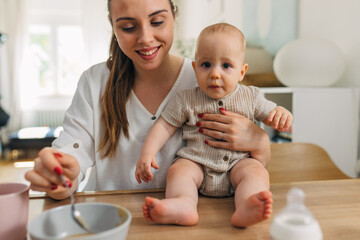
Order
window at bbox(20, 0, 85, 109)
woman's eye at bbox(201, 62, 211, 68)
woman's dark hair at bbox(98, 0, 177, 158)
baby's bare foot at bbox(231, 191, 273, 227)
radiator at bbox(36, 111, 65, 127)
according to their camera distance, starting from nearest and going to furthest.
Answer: baby's bare foot at bbox(231, 191, 273, 227) < woman's eye at bbox(201, 62, 211, 68) < woman's dark hair at bbox(98, 0, 177, 158) < window at bbox(20, 0, 85, 109) < radiator at bbox(36, 111, 65, 127)

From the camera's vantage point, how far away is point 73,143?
1.02m

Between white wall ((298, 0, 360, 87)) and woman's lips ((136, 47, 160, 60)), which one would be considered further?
white wall ((298, 0, 360, 87))

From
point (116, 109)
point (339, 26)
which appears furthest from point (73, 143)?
point (339, 26)

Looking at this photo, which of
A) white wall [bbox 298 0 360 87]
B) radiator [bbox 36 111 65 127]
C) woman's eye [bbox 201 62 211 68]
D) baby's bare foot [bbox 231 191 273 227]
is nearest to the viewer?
baby's bare foot [bbox 231 191 273 227]

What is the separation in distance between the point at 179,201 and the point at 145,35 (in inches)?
20.7

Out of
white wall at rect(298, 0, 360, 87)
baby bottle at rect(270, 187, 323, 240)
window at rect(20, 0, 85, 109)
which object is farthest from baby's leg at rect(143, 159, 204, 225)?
window at rect(20, 0, 85, 109)

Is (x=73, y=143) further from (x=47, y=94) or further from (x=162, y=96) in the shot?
(x=47, y=94)

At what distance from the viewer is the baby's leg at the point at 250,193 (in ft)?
2.08

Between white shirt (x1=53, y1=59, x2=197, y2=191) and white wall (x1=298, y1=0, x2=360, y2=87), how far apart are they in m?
1.54

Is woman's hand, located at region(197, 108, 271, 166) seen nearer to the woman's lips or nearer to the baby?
the baby

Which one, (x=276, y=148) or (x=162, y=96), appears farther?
(x=276, y=148)

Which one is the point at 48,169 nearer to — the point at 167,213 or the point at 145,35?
the point at 167,213

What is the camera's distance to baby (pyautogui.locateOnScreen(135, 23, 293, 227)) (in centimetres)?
85

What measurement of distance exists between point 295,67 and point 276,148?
1.03 meters
